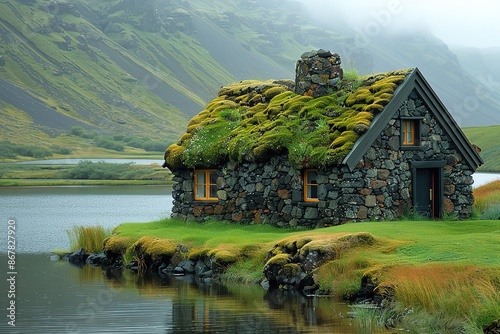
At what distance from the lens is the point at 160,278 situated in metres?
30.2

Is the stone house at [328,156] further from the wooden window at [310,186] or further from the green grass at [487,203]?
the green grass at [487,203]

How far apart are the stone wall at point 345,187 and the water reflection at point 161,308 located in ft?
21.8

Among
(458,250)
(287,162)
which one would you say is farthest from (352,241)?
(287,162)

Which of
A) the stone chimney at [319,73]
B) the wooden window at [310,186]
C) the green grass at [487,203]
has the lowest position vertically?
the green grass at [487,203]

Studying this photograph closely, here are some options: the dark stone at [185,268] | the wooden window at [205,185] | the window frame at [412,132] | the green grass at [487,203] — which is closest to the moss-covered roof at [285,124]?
the wooden window at [205,185]

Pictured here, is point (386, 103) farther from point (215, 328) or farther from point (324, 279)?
point (215, 328)

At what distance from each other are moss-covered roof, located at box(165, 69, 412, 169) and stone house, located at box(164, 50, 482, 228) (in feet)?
0.16

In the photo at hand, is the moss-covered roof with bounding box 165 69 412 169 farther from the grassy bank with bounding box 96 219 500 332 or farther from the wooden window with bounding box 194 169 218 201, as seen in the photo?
the grassy bank with bounding box 96 219 500 332

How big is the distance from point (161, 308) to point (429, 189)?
15438mm

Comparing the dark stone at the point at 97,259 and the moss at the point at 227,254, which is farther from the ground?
the moss at the point at 227,254

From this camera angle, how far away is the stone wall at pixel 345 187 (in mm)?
33625

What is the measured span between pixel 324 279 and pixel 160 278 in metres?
6.88

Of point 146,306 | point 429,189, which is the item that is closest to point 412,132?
point 429,189

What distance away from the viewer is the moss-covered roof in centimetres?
3434
